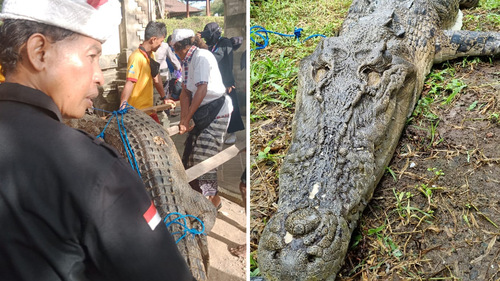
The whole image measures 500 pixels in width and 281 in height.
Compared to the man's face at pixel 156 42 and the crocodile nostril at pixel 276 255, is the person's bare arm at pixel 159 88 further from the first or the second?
the crocodile nostril at pixel 276 255

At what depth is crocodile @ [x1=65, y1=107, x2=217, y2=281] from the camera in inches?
55.7

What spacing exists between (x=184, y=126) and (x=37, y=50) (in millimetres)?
605

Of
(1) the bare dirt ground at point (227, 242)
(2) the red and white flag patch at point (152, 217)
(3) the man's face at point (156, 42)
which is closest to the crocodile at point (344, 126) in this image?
(1) the bare dirt ground at point (227, 242)

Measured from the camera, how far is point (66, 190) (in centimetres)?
114

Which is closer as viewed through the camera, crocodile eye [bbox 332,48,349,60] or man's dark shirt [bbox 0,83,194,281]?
man's dark shirt [bbox 0,83,194,281]

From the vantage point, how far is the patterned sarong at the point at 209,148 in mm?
1604

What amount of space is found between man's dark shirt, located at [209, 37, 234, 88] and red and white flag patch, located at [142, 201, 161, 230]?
2.10ft

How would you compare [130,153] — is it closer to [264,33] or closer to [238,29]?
[238,29]

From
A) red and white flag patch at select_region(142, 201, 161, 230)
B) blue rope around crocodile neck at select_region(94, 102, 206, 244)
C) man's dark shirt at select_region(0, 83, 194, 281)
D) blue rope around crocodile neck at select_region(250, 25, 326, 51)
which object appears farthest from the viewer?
blue rope around crocodile neck at select_region(250, 25, 326, 51)

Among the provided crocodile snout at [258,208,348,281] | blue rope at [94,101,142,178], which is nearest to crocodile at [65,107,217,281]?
blue rope at [94,101,142,178]

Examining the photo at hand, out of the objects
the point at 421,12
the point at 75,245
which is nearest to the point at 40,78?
the point at 75,245

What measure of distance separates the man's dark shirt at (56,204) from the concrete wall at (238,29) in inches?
26.6

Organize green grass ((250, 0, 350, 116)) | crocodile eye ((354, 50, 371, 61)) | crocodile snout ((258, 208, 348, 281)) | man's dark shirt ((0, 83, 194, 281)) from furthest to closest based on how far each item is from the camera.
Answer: green grass ((250, 0, 350, 116))
crocodile eye ((354, 50, 371, 61))
crocodile snout ((258, 208, 348, 281))
man's dark shirt ((0, 83, 194, 281))

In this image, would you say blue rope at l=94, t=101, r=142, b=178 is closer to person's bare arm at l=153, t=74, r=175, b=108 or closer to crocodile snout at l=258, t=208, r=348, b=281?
person's bare arm at l=153, t=74, r=175, b=108
